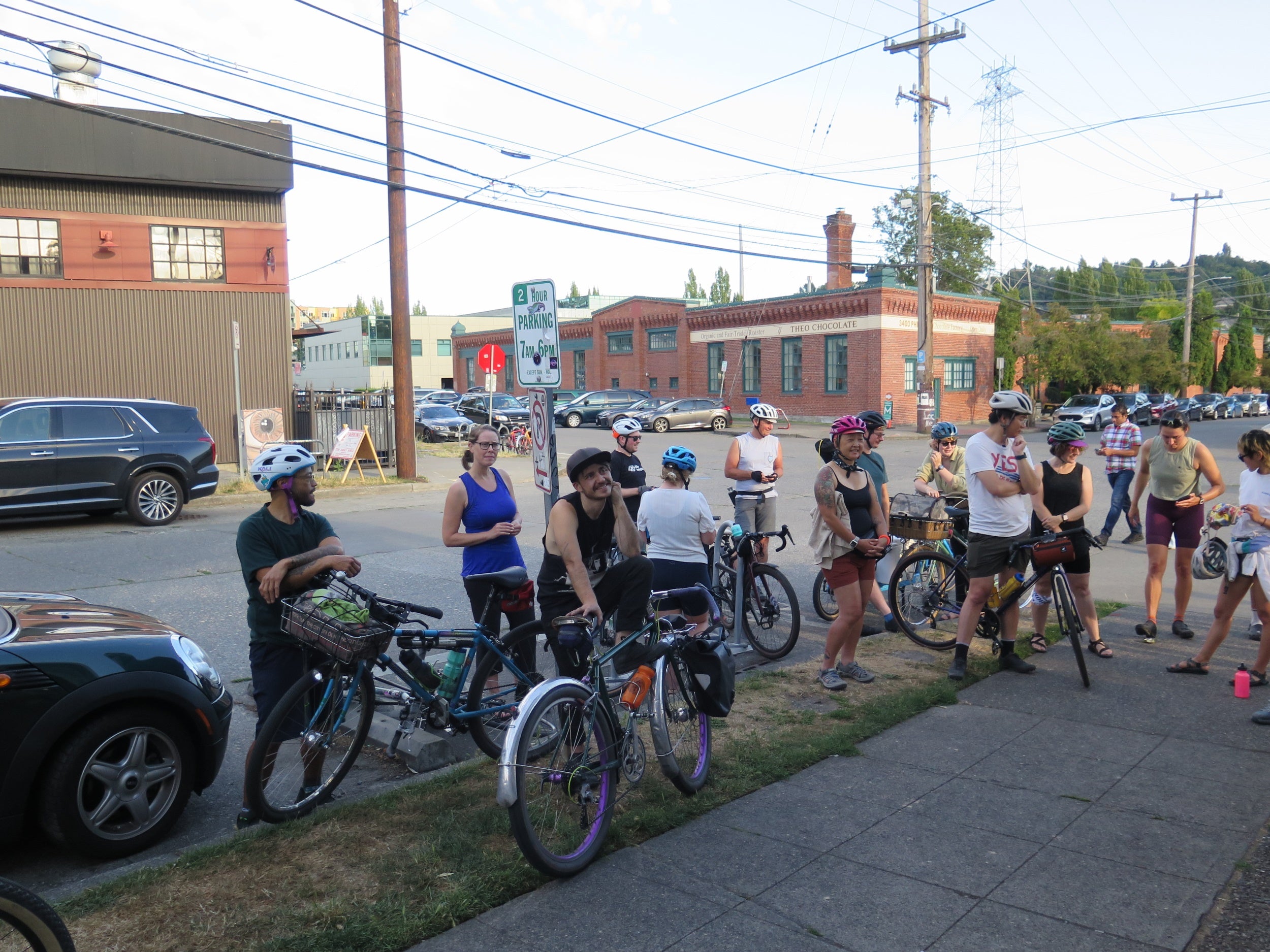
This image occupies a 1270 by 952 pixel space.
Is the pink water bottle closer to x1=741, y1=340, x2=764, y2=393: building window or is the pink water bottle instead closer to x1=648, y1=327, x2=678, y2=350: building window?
x1=741, y1=340, x2=764, y2=393: building window

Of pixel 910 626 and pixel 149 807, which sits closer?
pixel 149 807

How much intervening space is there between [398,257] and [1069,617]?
1545 centimetres

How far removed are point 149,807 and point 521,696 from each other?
1.85 meters

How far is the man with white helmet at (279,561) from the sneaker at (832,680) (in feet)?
11.3

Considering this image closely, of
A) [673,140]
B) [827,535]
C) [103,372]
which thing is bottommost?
[827,535]

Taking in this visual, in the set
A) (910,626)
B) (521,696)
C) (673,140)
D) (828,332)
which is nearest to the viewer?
(521,696)

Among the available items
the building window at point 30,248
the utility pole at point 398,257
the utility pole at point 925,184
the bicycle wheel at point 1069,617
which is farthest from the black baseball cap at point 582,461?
the utility pole at point 925,184

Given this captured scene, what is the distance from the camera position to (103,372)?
68.4 feet

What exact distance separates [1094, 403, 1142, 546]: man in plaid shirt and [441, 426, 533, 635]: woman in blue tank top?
9371 millimetres

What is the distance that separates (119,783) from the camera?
4.29 meters

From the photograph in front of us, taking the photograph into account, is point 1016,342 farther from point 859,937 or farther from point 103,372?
point 859,937

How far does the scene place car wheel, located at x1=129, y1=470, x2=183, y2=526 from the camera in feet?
47.3

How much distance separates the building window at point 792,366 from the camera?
148ft

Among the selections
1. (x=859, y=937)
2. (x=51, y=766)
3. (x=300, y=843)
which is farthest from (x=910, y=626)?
(x=51, y=766)
